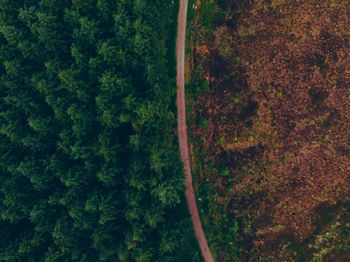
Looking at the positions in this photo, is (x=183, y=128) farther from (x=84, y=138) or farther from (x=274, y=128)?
(x=84, y=138)

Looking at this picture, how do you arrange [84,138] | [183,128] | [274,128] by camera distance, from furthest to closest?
[183,128] < [274,128] < [84,138]

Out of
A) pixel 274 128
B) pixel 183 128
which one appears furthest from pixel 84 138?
pixel 274 128

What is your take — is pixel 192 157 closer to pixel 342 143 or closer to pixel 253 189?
pixel 253 189

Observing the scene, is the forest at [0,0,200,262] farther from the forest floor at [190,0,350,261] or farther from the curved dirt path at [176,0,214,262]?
the forest floor at [190,0,350,261]

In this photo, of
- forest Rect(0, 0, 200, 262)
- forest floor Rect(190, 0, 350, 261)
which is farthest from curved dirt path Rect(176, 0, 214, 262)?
forest Rect(0, 0, 200, 262)

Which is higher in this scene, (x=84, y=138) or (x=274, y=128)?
(x=84, y=138)

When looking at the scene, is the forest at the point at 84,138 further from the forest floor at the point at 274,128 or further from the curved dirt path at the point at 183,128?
the forest floor at the point at 274,128
